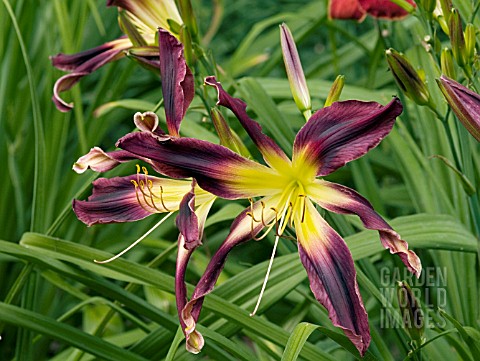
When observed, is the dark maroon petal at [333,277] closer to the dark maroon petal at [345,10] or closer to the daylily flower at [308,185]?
the daylily flower at [308,185]

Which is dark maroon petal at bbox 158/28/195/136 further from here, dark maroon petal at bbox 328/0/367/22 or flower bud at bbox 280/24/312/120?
dark maroon petal at bbox 328/0/367/22

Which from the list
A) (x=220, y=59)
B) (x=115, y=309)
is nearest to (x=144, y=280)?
(x=115, y=309)

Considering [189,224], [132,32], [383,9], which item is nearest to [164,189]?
[189,224]

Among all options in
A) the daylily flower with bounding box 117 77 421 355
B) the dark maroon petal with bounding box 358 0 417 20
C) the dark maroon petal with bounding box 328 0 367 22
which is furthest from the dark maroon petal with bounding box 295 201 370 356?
the dark maroon petal with bounding box 328 0 367 22

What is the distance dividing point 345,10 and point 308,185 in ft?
1.68

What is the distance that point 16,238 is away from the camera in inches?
59.4

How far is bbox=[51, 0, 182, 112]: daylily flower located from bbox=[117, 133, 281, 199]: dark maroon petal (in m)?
0.26

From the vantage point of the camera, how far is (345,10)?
118 centimetres

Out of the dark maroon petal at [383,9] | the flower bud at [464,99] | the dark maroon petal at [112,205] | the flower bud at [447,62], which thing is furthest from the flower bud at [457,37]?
the dark maroon petal at [112,205]

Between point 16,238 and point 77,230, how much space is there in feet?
0.41

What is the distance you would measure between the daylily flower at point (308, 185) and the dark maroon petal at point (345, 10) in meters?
0.50

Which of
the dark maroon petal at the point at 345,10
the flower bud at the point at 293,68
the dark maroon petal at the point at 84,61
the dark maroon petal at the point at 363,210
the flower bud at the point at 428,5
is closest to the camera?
the dark maroon petal at the point at 363,210

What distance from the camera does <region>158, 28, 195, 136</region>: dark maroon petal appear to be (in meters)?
0.73

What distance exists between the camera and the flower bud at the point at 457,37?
2.65 ft
